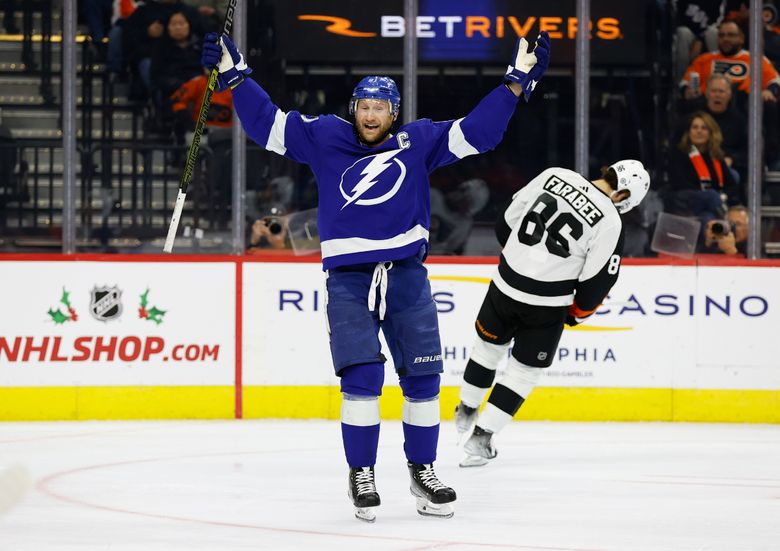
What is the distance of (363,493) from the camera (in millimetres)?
3219

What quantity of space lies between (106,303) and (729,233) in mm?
2899

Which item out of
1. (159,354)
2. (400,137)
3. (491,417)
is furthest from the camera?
(159,354)

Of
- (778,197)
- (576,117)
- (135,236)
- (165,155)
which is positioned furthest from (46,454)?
(778,197)

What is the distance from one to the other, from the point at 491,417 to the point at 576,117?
2233mm

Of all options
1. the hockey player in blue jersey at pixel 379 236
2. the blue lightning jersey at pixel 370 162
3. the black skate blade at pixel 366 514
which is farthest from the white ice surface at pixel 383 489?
the blue lightning jersey at pixel 370 162

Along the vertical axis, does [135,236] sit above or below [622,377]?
above

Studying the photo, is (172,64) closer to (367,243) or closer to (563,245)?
(563,245)

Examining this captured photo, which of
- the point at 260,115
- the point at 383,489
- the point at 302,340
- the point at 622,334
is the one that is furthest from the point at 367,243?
the point at 622,334

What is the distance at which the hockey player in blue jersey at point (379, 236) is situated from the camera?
3305 mm

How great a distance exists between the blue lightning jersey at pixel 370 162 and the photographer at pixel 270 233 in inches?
102

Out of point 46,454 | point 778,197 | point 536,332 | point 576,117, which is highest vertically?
point 576,117

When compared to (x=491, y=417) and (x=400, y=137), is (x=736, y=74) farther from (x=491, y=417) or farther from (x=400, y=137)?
(x=400, y=137)

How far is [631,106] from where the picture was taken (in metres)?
6.21

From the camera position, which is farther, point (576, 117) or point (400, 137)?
point (576, 117)
